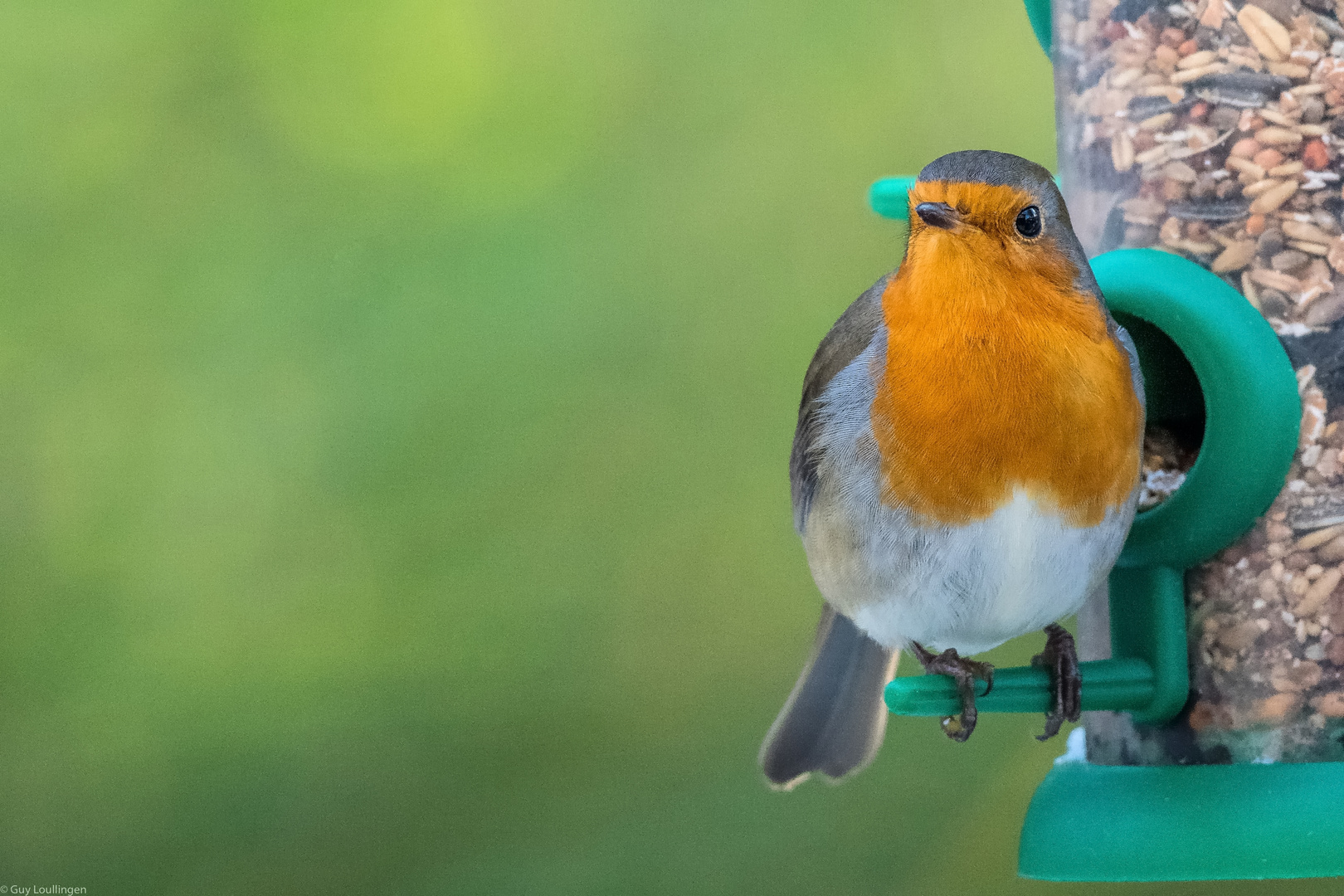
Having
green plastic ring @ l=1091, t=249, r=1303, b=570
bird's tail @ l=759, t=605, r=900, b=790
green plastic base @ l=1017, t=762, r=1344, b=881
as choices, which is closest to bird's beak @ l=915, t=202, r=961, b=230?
green plastic ring @ l=1091, t=249, r=1303, b=570

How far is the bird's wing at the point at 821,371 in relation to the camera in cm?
325

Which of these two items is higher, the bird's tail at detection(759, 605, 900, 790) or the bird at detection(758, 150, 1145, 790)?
the bird at detection(758, 150, 1145, 790)

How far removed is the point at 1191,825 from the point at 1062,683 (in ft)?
1.12

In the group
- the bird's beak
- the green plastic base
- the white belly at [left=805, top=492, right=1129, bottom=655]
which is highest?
the bird's beak

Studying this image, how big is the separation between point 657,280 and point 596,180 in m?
0.45

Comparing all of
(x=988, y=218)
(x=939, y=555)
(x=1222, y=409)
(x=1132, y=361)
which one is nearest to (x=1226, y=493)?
(x=1222, y=409)

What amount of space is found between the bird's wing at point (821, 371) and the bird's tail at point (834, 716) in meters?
0.56

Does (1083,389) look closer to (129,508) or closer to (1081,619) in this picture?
(1081,619)

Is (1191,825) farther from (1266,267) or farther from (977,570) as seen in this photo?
(1266,267)

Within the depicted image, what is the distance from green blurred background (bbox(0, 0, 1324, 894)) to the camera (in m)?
5.69

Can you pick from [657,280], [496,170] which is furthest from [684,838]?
[496,170]

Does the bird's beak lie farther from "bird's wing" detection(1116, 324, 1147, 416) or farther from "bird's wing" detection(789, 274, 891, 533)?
"bird's wing" detection(1116, 324, 1147, 416)

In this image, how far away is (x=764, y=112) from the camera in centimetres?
634

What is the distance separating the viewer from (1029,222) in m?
2.92
